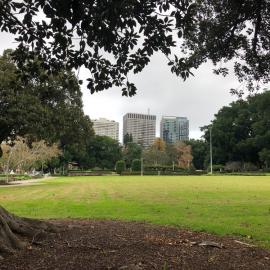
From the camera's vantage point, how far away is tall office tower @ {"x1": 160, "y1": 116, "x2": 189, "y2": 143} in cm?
16350

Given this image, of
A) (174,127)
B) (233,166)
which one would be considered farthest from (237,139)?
(174,127)

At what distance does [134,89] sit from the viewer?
7121mm

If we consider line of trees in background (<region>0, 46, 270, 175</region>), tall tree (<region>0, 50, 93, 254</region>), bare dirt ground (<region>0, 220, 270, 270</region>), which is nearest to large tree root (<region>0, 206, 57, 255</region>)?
bare dirt ground (<region>0, 220, 270, 270</region>)

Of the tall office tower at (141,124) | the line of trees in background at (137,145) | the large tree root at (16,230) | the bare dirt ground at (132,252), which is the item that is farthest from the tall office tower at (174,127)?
the large tree root at (16,230)

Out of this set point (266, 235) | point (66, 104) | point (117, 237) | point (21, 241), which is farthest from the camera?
point (66, 104)

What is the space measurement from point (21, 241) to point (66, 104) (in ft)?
92.5

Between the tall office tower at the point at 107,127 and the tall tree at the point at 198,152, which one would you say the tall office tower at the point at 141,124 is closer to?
the tall office tower at the point at 107,127

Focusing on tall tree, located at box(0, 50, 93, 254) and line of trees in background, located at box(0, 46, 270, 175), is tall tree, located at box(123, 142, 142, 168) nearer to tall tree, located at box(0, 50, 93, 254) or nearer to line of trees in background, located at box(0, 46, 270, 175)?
line of trees in background, located at box(0, 46, 270, 175)

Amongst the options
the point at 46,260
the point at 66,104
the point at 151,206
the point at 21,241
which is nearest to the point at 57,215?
the point at 151,206

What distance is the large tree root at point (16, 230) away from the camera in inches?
306

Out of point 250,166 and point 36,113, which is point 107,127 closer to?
point 250,166

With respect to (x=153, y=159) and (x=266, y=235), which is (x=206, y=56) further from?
(x=153, y=159)

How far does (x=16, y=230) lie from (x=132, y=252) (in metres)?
2.24

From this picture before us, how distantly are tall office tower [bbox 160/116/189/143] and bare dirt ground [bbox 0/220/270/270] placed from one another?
503ft
